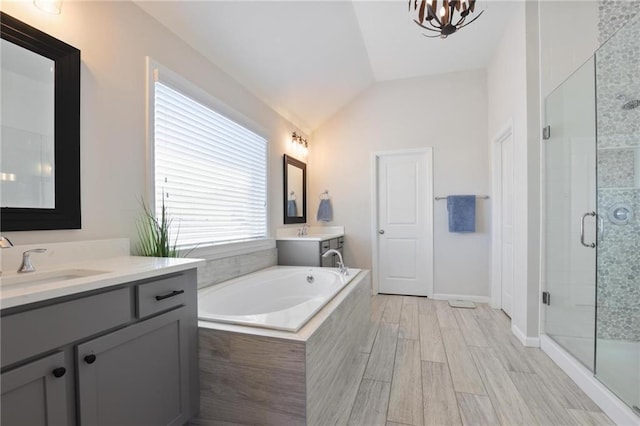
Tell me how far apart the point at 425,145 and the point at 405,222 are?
1.05 meters

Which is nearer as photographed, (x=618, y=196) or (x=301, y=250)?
(x=618, y=196)

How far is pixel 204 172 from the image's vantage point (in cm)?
234

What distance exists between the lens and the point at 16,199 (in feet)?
3.95

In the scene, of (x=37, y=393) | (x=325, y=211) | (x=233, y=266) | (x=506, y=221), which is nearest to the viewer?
(x=37, y=393)

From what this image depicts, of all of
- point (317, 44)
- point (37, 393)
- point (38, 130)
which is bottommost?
point (37, 393)

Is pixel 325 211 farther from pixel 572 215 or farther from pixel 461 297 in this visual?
pixel 572 215

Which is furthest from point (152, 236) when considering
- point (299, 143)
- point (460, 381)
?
point (299, 143)

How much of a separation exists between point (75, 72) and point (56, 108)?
21 cm

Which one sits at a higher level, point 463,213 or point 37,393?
point 463,213

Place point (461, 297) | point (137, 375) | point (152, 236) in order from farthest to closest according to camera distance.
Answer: point (461, 297) → point (152, 236) → point (137, 375)

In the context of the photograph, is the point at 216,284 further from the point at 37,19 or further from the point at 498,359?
the point at 498,359

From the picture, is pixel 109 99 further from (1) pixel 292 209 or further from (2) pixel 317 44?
(1) pixel 292 209

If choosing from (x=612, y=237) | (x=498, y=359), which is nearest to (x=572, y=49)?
(x=612, y=237)

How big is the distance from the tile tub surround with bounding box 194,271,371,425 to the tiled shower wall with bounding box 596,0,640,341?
5.92ft
